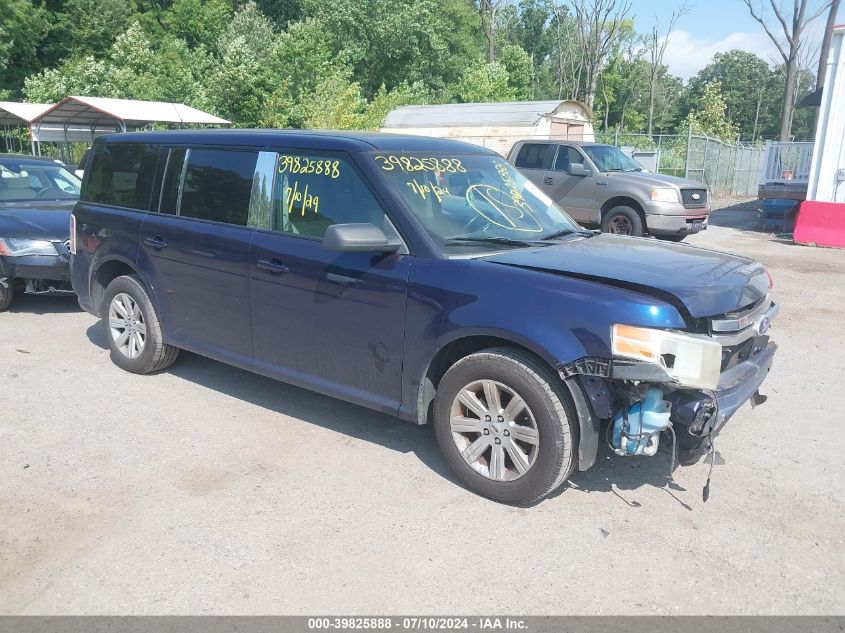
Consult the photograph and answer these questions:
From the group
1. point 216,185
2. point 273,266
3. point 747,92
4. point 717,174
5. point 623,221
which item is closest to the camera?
point 273,266

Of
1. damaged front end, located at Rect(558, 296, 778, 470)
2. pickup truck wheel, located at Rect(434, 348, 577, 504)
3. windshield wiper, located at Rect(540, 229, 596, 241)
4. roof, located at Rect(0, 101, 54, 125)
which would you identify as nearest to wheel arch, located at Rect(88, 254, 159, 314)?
pickup truck wheel, located at Rect(434, 348, 577, 504)

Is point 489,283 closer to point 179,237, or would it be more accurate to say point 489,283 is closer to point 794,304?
point 179,237

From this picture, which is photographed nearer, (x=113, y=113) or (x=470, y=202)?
Result: (x=470, y=202)

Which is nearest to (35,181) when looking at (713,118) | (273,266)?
(273,266)

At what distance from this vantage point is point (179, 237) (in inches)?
202

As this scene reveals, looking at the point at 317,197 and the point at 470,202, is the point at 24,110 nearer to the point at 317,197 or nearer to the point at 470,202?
the point at 317,197

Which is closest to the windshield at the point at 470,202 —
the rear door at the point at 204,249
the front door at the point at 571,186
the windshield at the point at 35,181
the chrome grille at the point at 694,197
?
the rear door at the point at 204,249

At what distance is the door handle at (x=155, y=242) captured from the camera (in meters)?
5.27

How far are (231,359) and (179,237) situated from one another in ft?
3.24

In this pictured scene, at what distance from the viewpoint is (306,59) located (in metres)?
30.0

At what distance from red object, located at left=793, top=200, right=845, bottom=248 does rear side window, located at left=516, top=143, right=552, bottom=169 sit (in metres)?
5.32

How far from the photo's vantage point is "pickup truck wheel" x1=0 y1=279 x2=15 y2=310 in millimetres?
7773

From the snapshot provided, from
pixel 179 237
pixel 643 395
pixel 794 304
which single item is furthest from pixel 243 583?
pixel 794 304

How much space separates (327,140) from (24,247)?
189 inches
